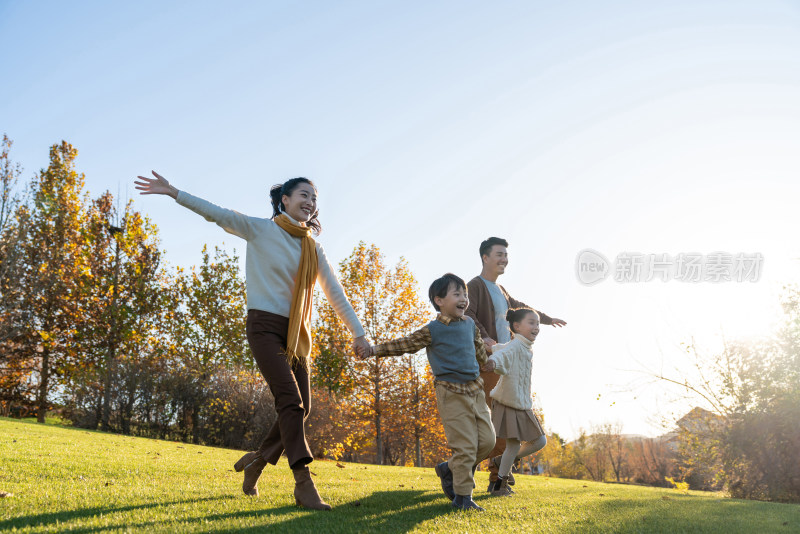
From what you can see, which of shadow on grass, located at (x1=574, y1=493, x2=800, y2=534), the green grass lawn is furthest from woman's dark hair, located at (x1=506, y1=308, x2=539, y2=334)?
shadow on grass, located at (x1=574, y1=493, x2=800, y2=534)

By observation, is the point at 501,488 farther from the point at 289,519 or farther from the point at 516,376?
the point at 289,519

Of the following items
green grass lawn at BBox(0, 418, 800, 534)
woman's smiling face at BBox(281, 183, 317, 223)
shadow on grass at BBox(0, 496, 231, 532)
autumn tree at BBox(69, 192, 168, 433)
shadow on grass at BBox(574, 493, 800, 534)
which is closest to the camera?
shadow on grass at BBox(0, 496, 231, 532)

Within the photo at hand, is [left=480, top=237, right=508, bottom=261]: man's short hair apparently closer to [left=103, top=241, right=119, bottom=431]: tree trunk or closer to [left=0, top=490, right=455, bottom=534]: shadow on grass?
[left=0, top=490, right=455, bottom=534]: shadow on grass

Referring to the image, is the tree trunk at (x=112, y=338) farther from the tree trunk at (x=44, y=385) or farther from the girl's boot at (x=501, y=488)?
the girl's boot at (x=501, y=488)

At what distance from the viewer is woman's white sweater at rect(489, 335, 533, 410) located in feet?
18.5

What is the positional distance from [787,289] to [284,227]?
10.1 metres

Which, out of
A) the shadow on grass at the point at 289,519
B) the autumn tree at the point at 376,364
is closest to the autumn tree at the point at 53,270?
the autumn tree at the point at 376,364

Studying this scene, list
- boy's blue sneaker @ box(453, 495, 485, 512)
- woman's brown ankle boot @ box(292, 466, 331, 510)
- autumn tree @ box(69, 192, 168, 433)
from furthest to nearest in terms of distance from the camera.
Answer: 1. autumn tree @ box(69, 192, 168, 433)
2. boy's blue sneaker @ box(453, 495, 485, 512)
3. woman's brown ankle boot @ box(292, 466, 331, 510)

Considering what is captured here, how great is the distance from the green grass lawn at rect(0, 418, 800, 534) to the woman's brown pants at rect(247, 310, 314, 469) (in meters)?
0.41

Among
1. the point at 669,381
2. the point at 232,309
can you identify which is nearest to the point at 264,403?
the point at 232,309

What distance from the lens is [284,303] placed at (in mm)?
4176

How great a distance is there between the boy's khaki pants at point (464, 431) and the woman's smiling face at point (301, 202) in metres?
1.75

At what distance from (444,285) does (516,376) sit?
1646mm

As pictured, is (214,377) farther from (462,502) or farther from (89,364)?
(462,502)
